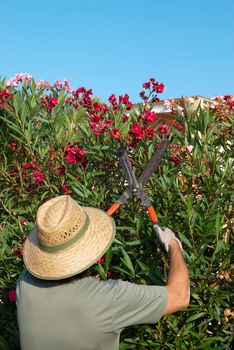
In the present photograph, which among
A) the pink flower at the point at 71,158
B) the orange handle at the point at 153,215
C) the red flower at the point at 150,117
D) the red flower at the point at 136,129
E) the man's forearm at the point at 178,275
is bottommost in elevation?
the man's forearm at the point at 178,275

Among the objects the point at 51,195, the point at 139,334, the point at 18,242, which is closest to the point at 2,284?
the point at 18,242

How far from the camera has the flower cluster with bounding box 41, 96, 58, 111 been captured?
461cm

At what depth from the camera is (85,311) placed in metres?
2.60

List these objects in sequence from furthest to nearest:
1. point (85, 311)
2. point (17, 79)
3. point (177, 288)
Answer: point (17, 79) < point (177, 288) < point (85, 311)

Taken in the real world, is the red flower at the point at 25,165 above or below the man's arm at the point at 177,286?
above

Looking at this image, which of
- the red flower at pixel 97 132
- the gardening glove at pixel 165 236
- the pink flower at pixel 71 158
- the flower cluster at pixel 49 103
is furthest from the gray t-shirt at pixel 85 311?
the flower cluster at pixel 49 103

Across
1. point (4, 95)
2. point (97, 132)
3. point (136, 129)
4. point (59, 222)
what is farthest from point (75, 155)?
point (59, 222)

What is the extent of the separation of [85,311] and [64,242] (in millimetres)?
298

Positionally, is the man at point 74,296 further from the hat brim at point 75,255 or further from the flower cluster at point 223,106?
the flower cluster at point 223,106

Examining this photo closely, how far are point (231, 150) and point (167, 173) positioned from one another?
0.42 m

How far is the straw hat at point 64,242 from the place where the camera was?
2.61m

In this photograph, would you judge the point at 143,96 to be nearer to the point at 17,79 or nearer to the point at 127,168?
the point at 127,168

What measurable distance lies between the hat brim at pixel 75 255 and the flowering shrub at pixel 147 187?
32.5 inches

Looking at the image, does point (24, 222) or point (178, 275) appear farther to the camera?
point (24, 222)
